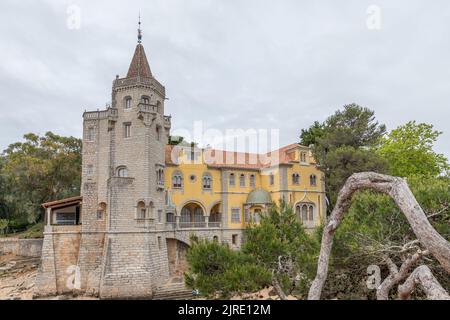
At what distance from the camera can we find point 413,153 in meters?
33.1

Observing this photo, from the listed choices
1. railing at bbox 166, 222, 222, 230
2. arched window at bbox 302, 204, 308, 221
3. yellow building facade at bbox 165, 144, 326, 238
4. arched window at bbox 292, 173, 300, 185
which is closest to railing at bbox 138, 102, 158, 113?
yellow building facade at bbox 165, 144, 326, 238

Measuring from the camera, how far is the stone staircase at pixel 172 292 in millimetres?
25516

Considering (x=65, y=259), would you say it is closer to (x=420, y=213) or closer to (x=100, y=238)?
(x=100, y=238)

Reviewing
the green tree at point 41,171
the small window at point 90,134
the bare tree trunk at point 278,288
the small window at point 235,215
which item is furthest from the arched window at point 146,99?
the bare tree trunk at point 278,288

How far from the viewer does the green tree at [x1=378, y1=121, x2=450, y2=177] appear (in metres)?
32.7

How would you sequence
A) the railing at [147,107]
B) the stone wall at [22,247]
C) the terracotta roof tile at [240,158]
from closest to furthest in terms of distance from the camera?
1. the railing at [147,107]
2. the terracotta roof tile at [240,158]
3. the stone wall at [22,247]

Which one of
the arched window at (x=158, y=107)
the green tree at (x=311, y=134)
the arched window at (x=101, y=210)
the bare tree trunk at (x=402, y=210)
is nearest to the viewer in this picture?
the bare tree trunk at (x=402, y=210)

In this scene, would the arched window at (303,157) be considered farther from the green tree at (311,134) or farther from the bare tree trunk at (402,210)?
the bare tree trunk at (402,210)

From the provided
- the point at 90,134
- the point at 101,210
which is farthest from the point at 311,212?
the point at 90,134

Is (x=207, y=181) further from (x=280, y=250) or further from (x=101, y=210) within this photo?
(x=280, y=250)

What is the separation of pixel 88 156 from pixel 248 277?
75.6 feet

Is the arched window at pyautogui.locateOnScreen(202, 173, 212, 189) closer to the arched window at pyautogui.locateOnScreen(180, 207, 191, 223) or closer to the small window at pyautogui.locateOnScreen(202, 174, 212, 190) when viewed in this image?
the small window at pyautogui.locateOnScreen(202, 174, 212, 190)

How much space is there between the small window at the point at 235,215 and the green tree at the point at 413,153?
16.1m

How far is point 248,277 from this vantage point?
1087cm
